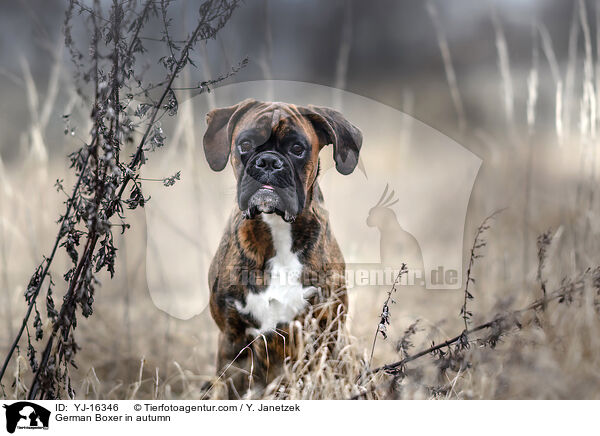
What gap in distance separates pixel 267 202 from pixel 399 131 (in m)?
0.68

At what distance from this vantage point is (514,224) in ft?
8.65

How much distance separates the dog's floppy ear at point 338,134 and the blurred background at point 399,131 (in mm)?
131

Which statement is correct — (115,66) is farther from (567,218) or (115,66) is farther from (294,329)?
(567,218)

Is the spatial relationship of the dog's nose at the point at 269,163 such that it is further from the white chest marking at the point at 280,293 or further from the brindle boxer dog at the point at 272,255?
the white chest marking at the point at 280,293

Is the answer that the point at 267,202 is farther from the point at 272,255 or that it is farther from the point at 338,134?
the point at 338,134

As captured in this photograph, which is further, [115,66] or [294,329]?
[294,329]

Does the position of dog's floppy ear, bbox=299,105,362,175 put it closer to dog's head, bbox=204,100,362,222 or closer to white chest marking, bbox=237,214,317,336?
dog's head, bbox=204,100,362,222

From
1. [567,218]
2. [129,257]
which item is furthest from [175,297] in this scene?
[567,218]

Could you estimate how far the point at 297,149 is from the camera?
89.0 inches
